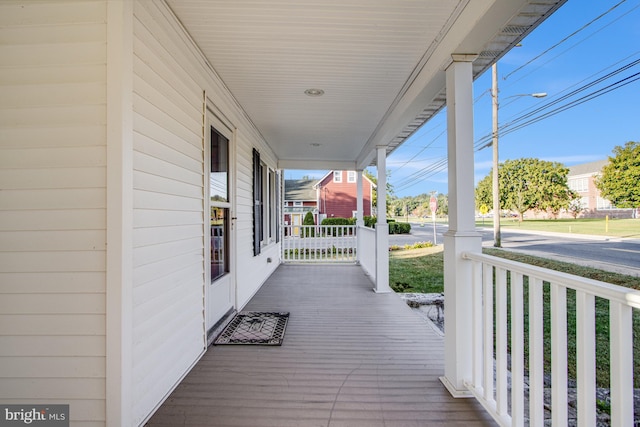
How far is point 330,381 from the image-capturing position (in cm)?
A: 216

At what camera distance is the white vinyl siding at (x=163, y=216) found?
1.65 m

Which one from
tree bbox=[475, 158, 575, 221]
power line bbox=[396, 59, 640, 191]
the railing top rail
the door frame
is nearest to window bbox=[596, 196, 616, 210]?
power line bbox=[396, 59, 640, 191]

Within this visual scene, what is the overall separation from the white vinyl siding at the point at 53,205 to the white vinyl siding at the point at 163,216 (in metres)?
0.17

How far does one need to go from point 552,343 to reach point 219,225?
2854 mm

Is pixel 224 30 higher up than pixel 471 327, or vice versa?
pixel 224 30

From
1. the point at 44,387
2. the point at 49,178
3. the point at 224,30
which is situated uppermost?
the point at 224,30

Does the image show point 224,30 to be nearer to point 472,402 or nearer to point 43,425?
point 43,425

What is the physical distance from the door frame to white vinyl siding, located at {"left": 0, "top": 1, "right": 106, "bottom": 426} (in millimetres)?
1161

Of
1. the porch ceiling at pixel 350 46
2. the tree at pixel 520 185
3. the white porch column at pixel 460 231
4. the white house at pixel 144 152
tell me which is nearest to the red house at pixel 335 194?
the tree at pixel 520 185

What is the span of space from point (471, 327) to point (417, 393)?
576 millimetres

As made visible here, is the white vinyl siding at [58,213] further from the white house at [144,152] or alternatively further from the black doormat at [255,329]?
the black doormat at [255,329]

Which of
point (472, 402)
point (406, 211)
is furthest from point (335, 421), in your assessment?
point (406, 211)

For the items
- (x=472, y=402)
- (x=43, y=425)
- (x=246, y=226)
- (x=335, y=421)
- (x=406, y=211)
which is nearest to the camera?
(x=43, y=425)

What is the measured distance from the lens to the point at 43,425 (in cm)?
147
